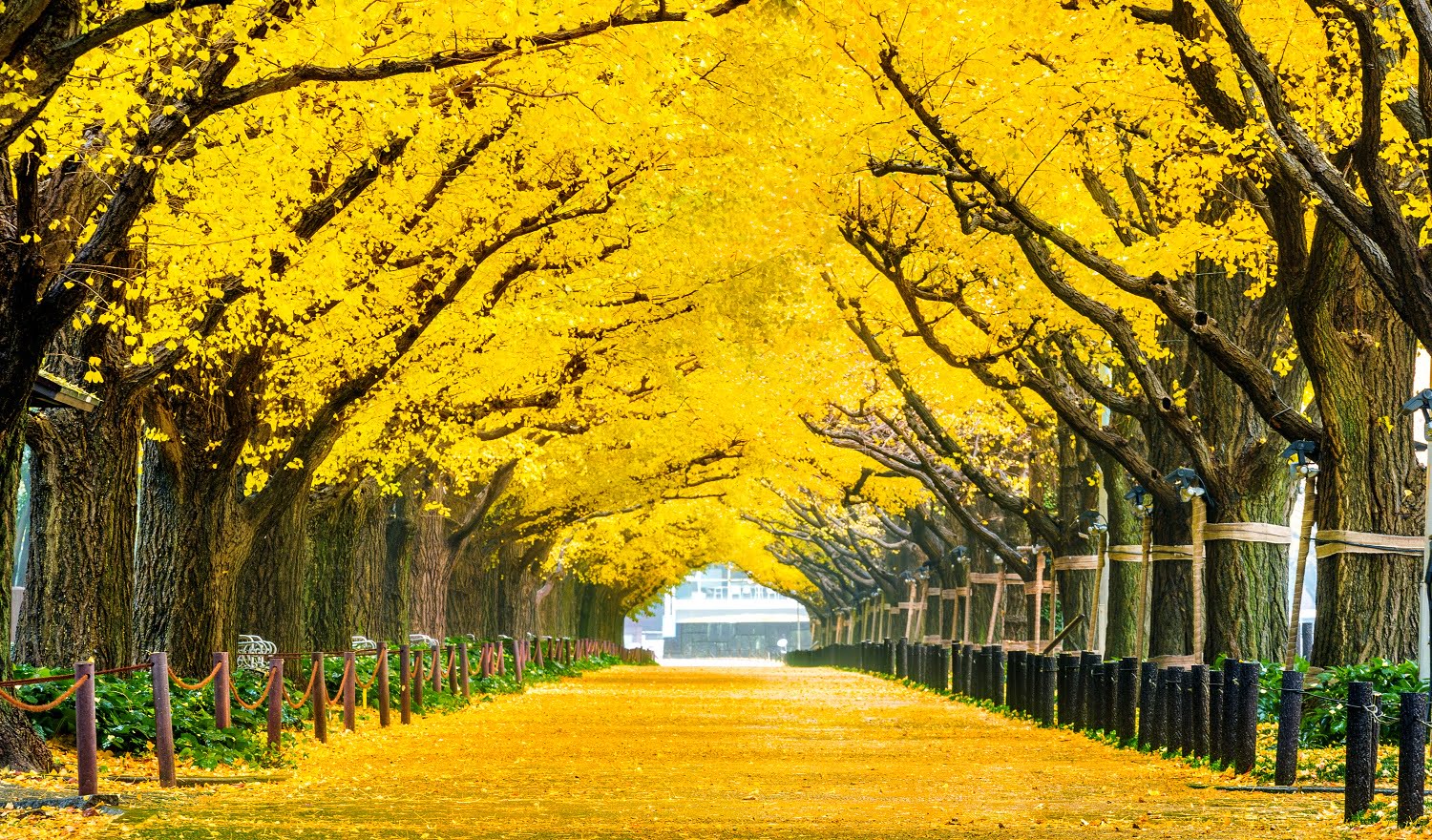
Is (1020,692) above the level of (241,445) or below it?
below

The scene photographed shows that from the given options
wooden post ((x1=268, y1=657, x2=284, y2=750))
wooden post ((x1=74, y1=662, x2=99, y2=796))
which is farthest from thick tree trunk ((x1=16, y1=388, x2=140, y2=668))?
wooden post ((x1=74, y1=662, x2=99, y2=796))

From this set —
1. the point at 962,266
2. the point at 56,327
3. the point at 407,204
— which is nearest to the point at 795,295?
the point at 962,266

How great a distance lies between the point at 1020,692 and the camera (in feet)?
81.0

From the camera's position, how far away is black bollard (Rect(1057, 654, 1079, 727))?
20.8 m

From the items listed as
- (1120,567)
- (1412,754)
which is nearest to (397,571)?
(1120,567)

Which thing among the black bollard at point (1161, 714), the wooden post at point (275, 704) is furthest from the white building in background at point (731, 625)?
the wooden post at point (275, 704)

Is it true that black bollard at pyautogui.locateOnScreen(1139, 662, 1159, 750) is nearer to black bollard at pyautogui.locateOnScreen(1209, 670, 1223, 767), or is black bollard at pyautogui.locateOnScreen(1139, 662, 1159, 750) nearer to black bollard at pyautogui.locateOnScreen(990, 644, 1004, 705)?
black bollard at pyautogui.locateOnScreen(1209, 670, 1223, 767)

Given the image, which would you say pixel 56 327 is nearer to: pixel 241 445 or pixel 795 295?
pixel 241 445

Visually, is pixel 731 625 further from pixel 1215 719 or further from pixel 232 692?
pixel 1215 719

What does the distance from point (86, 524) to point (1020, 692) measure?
1324 cm

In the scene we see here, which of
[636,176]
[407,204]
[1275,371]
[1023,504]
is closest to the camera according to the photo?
[407,204]

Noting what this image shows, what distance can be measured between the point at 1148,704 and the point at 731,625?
131 metres

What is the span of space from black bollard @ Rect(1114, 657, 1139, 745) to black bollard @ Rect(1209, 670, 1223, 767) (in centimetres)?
283

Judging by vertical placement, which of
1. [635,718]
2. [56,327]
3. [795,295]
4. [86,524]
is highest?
[795,295]
